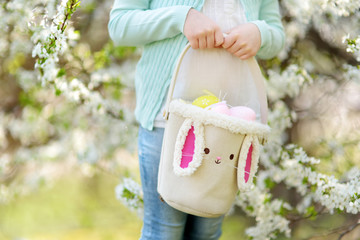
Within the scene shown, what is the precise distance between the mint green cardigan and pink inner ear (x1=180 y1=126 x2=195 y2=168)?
0.50ft

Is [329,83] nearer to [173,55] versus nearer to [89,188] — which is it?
[173,55]

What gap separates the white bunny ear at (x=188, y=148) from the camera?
861 mm

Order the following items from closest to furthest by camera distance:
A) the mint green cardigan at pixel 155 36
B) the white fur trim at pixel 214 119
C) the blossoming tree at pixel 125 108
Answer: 1. the white fur trim at pixel 214 119
2. the mint green cardigan at pixel 155 36
3. the blossoming tree at pixel 125 108

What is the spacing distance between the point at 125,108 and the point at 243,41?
3.77 ft

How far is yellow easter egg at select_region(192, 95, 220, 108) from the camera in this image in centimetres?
89

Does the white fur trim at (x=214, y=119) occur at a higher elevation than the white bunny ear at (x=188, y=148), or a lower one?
higher

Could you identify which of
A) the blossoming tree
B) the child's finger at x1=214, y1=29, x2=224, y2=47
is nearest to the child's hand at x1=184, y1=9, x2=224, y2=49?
the child's finger at x1=214, y1=29, x2=224, y2=47

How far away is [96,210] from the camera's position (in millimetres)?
2867

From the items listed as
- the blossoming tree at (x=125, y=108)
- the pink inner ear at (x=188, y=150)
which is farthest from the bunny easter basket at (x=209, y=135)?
the blossoming tree at (x=125, y=108)

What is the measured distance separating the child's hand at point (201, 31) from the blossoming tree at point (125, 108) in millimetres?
379

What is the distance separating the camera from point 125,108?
199 centimetres

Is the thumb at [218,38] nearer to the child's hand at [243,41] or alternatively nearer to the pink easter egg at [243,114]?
the child's hand at [243,41]

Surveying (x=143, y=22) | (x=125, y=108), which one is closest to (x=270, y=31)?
(x=143, y=22)

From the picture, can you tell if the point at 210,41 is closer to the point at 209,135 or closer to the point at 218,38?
the point at 218,38
